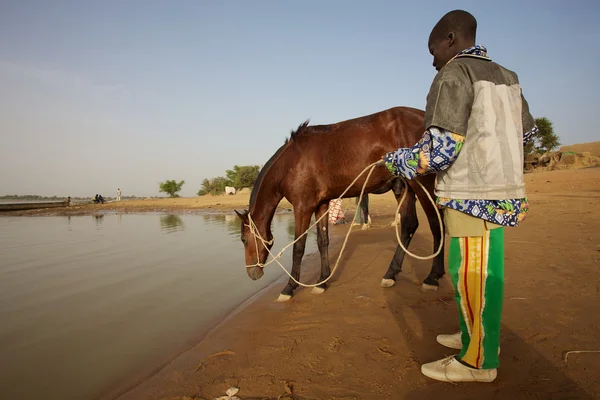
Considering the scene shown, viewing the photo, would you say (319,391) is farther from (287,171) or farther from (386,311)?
(287,171)

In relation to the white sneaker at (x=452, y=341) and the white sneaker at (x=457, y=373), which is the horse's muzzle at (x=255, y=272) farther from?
the white sneaker at (x=457, y=373)

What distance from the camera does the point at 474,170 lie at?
79.4 inches

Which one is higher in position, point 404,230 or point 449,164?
point 449,164

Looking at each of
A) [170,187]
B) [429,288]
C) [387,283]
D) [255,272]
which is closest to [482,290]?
[429,288]

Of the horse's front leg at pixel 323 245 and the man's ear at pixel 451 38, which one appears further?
the horse's front leg at pixel 323 245

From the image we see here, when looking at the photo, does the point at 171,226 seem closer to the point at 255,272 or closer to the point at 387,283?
the point at 255,272

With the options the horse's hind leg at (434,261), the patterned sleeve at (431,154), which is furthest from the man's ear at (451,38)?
the horse's hind leg at (434,261)

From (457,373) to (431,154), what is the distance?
134cm

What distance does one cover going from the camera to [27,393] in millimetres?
2518

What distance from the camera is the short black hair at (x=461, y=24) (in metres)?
2.19

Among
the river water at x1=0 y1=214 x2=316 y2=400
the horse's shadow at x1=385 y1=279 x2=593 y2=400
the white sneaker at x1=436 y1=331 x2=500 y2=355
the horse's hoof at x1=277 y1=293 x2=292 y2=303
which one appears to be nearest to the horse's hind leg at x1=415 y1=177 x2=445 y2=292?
the horse's shadow at x1=385 y1=279 x2=593 y2=400

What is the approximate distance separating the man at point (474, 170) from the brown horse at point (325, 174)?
2.33 metres

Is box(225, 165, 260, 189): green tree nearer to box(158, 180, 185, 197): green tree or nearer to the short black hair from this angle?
box(158, 180, 185, 197): green tree

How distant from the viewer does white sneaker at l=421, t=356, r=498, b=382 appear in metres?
2.12
